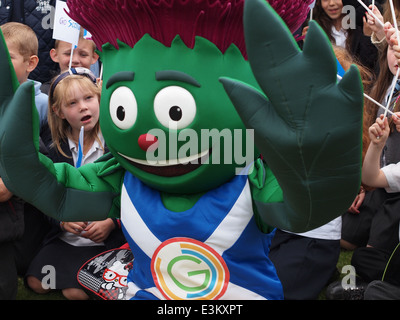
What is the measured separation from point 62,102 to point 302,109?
1.96m

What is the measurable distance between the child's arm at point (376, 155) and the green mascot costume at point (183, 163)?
2.64 ft

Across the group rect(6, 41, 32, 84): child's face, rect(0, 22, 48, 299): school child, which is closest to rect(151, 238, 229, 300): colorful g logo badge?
rect(0, 22, 48, 299): school child

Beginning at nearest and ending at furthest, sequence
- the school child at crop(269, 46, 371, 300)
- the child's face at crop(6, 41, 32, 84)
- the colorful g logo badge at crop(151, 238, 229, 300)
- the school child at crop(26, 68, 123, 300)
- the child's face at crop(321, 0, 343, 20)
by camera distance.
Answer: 1. the colorful g logo badge at crop(151, 238, 229, 300)
2. the school child at crop(269, 46, 371, 300)
3. the school child at crop(26, 68, 123, 300)
4. the child's face at crop(6, 41, 32, 84)
5. the child's face at crop(321, 0, 343, 20)

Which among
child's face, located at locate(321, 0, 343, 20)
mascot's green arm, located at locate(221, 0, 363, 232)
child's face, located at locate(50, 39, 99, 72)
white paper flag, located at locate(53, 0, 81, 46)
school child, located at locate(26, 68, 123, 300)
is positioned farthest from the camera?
child's face, located at locate(321, 0, 343, 20)

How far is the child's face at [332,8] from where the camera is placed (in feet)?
13.6

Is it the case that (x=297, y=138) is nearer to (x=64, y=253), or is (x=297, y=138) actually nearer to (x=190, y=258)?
(x=190, y=258)

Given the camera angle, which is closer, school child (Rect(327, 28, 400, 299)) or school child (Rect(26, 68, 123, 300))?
school child (Rect(327, 28, 400, 299))

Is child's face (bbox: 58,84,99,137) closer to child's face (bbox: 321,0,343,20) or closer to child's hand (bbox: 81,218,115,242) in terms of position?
child's hand (bbox: 81,218,115,242)

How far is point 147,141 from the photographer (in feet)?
5.63

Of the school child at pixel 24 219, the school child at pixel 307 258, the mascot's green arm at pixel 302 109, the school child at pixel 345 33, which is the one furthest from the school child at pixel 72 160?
the school child at pixel 345 33

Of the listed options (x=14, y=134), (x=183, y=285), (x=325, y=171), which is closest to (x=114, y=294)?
(x=183, y=285)

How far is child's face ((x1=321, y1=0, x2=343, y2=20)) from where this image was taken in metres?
4.14

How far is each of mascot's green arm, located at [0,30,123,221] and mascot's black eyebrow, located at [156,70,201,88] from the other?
1.22 ft

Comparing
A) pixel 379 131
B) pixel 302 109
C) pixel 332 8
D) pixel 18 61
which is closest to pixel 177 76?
pixel 302 109
